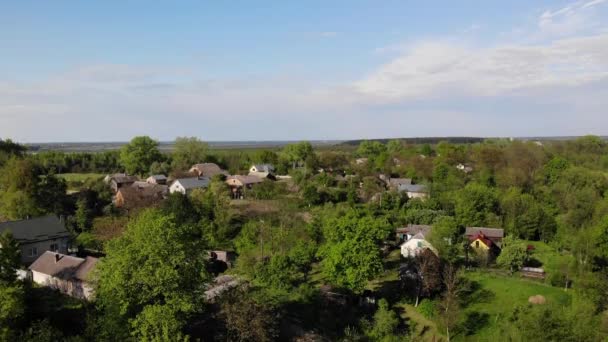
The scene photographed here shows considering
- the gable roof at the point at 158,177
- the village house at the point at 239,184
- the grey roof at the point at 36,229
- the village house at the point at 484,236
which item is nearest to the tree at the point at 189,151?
the gable roof at the point at 158,177

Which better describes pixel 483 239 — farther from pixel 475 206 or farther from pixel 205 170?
pixel 205 170

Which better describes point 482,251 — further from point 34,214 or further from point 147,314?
point 34,214

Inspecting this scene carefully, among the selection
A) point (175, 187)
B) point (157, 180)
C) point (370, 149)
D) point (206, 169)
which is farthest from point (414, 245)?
point (370, 149)

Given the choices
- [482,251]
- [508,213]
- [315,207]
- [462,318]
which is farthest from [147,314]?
[508,213]

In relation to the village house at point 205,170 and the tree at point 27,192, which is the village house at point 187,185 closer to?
the village house at point 205,170

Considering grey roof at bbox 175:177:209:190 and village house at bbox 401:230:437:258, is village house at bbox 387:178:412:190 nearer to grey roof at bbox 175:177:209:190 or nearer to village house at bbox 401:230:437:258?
village house at bbox 401:230:437:258

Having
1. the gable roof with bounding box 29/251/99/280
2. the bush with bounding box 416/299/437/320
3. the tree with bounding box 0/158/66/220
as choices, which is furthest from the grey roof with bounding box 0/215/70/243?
the bush with bounding box 416/299/437/320
